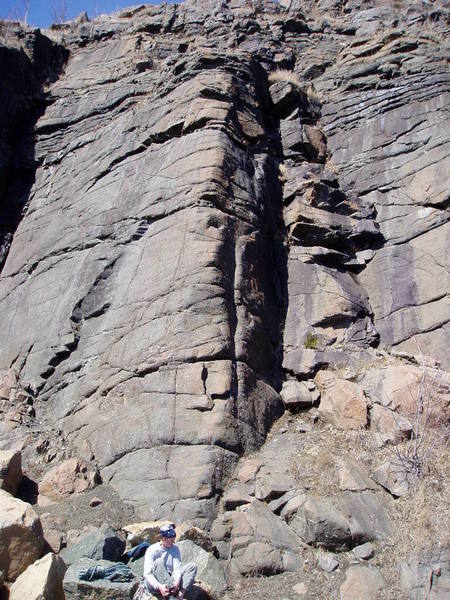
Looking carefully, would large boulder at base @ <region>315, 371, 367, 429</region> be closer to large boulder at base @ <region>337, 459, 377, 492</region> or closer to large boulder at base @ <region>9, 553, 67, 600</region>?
large boulder at base @ <region>337, 459, 377, 492</region>

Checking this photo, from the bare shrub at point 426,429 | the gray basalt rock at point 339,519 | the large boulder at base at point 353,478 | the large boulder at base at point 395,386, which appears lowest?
the gray basalt rock at point 339,519

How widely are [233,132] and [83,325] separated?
19.7 feet

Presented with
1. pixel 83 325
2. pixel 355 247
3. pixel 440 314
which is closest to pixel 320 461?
pixel 440 314

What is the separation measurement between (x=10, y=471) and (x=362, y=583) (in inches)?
205

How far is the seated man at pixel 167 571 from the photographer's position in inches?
225

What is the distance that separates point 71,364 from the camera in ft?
36.4

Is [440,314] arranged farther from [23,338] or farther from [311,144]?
[23,338]

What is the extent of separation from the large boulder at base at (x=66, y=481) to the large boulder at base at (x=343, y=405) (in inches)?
160

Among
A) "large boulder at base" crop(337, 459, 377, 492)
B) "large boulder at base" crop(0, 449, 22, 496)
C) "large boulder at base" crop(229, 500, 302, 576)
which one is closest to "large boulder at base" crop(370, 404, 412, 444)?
"large boulder at base" crop(337, 459, 377, 492)

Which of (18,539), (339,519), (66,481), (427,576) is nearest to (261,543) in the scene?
(339,519)

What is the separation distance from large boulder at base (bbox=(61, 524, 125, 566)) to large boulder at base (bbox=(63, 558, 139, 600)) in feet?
1.72

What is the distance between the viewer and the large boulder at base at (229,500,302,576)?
6906 mm

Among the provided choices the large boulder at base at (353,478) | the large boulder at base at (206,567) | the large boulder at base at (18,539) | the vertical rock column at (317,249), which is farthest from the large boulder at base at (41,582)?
the vertical rock column at (317,249)

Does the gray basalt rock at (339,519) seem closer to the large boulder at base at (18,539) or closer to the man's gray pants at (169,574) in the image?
the man's gray pants at (169,574)
